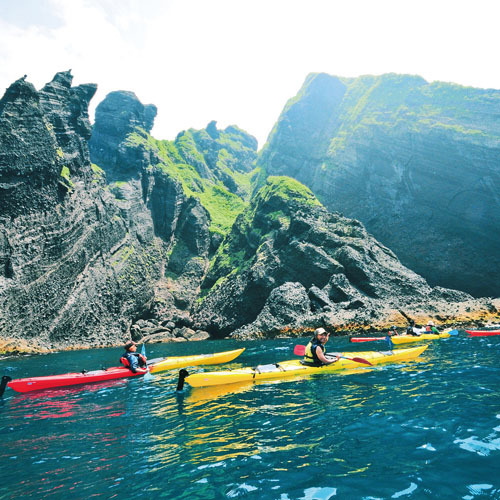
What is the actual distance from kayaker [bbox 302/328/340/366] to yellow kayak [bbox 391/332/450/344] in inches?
497

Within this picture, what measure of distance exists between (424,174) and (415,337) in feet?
196

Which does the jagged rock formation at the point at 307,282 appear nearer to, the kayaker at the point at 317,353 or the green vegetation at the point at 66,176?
the kayaker at the point at 317,353

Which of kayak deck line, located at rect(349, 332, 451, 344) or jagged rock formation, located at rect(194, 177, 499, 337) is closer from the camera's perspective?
kayak deck line, located at rect(349, 332, 451, 344)

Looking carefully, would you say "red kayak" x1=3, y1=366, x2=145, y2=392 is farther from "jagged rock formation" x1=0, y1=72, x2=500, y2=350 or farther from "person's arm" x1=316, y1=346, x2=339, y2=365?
"jagged rock formation" x1=0, y1=72, x2=500, y2=350

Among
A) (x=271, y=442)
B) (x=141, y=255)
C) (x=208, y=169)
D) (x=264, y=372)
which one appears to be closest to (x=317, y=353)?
(x=264, y=372)

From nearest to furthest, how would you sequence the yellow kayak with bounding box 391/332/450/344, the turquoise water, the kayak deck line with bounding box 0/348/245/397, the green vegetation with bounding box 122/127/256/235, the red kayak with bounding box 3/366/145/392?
the turquoise water
the kayak deck line with bounding box 0/348/245/397
the red kayak with bounding box 3/366/145/392
the yellow kayak with bounding box 391/332/450/344
the green vegetation with bounding box 122/127/256/235

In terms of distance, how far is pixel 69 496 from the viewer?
5.71 meters

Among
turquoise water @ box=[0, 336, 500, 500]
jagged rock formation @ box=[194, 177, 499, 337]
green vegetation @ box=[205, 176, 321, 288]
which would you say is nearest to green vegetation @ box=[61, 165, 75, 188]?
jagged rock formation @ box=[194, 177, 499, 337]

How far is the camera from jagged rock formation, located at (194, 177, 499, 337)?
146ft

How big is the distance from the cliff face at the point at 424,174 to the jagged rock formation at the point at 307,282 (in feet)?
56.9

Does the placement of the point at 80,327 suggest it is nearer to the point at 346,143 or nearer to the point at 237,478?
the point at 237,478

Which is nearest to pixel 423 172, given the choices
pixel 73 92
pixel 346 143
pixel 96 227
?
pixel 346 143

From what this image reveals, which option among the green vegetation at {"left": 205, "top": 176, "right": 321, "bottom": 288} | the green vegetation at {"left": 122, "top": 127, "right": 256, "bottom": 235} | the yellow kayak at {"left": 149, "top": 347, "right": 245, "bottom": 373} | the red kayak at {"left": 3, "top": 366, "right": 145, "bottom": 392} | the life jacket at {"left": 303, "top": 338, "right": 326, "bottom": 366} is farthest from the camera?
the green vegetation at {"left": 122, "top": 127, "right": 256, "bottom": 235}

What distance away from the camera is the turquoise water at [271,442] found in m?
5.63
